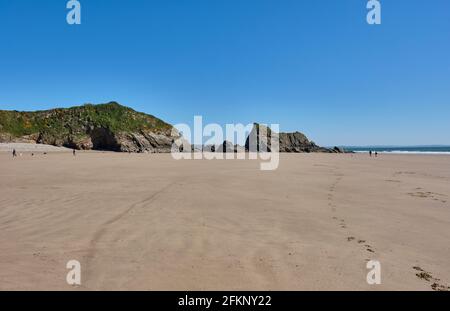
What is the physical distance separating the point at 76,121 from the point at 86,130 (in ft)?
11.1

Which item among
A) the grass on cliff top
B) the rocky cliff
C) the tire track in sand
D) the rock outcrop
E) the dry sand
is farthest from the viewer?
the rock outcrop

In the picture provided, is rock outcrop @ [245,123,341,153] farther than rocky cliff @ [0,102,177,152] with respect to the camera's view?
Yes

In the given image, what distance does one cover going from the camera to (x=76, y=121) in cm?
7138

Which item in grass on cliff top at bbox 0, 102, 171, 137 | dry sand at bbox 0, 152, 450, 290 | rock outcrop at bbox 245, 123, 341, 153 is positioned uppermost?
grass on cliff top at bbox 0, 102, 171, 137

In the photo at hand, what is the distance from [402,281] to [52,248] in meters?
6.28

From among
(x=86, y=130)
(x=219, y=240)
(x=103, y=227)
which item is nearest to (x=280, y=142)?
(x=86, y=130)

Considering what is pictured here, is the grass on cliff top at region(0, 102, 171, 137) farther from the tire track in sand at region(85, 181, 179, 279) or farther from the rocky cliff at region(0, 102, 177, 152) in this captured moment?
the tire track in sand at region(85, 181, 179, 279)

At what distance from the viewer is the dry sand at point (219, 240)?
207 inches

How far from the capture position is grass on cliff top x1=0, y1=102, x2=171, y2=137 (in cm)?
6656

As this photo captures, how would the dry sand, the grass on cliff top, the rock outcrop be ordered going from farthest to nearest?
1. the rock outcrop
2. the grass on cliff top
3. the dry sand

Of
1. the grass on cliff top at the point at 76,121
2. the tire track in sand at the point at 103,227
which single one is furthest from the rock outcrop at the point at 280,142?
the tire track in sand at the point at 103,227

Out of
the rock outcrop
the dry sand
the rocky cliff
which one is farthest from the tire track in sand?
the rock outcrop

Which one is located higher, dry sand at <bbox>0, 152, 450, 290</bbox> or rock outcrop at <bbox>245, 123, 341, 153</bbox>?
rock outcrop at <bbox>245, 123, 341, 153</bbox>

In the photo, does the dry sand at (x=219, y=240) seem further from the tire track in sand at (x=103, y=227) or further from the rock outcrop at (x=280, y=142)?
the rock outcrop at (x=280, y=142)
